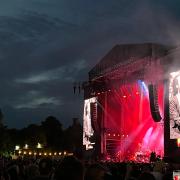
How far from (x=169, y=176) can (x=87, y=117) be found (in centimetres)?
3167

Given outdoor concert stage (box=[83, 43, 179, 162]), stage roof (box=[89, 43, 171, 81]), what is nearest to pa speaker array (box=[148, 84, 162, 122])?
outdoor concert stage (box=[83, 43, 179, 162])

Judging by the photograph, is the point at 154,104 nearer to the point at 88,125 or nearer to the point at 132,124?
the point at 132,124

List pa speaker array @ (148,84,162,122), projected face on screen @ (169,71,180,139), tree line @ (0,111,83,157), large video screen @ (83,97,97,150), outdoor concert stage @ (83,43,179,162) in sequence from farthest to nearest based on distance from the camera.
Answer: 1. tree line @ (0,111,83,157)
2. large video screen @ (83,97,97,150)
3. outdoor concert stage @ (83,43,179,162)
4. pa speaker array @ (148,84,162,122)
5. projected face on screen @ (169,71,180,139)

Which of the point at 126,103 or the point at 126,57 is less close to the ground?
the point at 126,57

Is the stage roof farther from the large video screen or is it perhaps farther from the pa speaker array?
the pa speaker array

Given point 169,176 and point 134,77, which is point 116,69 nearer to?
point 134,77

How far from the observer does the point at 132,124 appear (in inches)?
1377

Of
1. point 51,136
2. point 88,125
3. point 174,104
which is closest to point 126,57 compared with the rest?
point 88,125

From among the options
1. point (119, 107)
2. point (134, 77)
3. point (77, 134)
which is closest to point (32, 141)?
point (77, 134)

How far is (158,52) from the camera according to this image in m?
30.6

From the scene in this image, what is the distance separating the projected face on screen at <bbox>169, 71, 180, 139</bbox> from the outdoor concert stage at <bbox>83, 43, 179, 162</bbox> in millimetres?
1389

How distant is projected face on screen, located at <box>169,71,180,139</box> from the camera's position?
2481 cm

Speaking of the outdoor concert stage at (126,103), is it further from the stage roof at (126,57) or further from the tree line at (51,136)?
the tree line at (51,136)

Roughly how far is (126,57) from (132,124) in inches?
207
